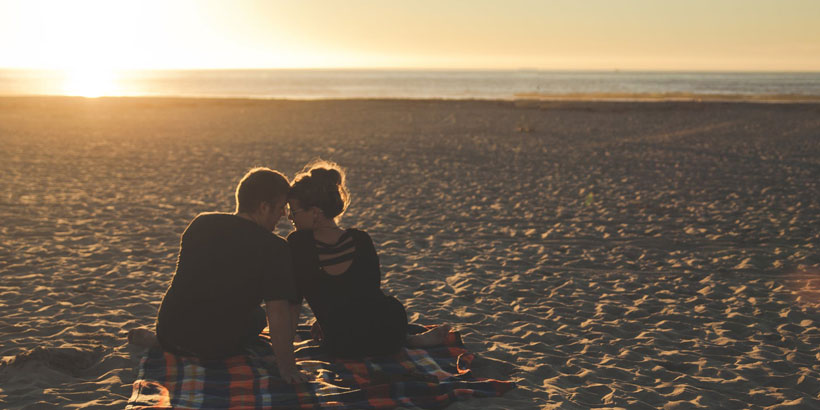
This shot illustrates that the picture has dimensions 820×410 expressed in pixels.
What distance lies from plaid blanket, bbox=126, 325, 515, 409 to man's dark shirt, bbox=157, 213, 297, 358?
0.24 m

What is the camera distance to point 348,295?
4.66 metres

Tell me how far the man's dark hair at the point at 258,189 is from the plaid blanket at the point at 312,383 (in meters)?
1.08

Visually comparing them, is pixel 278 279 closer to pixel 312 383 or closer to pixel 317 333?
pixel 312 383

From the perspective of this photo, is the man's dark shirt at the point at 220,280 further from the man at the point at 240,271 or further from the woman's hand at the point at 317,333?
the woman's hand at the point at 317,333

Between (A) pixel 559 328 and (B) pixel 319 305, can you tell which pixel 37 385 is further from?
(A) pixel 559 328

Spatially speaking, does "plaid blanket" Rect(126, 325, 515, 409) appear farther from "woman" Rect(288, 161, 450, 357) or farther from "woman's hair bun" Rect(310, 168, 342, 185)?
"woman's hair bun" Rect(310, 168, 342, 185)

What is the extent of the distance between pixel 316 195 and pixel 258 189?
373 mm

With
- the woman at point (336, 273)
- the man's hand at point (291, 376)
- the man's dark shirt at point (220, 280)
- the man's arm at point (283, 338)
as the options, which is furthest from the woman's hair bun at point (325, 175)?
the man's hand at point (291, 376)

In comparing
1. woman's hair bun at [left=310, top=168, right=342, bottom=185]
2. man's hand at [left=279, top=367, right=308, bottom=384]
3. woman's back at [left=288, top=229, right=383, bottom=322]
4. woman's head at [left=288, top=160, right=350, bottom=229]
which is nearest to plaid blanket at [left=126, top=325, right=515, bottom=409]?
man's hand at [left=279, top=367, right=308, bottom=384]

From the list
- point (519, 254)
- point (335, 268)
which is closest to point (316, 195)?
point (335, 268)

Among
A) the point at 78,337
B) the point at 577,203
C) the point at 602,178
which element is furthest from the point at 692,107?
the point at 78,337

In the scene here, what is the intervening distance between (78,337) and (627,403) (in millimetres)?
4130

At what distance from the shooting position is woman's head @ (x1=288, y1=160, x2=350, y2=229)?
4449 millimetres

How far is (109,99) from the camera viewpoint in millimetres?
42031
